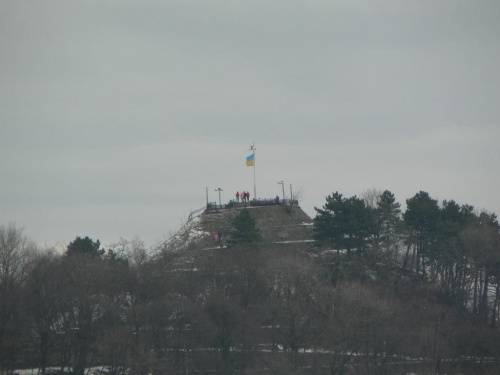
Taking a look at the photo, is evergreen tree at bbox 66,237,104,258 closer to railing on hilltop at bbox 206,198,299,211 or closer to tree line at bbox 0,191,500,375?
tree line at bbox 0,191,500,375

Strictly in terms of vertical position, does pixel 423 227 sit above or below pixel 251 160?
below

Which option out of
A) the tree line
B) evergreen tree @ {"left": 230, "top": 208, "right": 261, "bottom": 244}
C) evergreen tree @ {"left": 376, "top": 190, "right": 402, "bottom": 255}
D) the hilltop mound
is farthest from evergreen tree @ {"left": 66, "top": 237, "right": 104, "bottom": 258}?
evergreen tree @ {"left": 376, "top": 190, "right": 402, "bottom": 255}

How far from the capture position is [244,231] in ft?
271

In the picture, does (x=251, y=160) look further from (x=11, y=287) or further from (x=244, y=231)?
(x=11, y=287)

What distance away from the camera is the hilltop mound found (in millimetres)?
88812

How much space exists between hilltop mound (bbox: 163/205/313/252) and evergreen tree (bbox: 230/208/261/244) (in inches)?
59.5

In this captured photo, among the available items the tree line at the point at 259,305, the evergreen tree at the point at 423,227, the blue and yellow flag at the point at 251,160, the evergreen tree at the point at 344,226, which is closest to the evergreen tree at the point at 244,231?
the tree line at the point at 259,305

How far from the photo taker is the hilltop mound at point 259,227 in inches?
3497

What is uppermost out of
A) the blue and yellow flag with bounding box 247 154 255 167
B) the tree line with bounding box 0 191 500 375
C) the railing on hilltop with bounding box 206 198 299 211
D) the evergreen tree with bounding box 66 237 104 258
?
the blue and yellow flag with bounding box 247 154 255 167

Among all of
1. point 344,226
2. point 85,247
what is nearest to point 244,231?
point 344,226

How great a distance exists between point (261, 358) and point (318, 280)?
10539 mm

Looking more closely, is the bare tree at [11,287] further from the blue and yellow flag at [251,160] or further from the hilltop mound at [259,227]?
the blue and yellow flag at [251,160]

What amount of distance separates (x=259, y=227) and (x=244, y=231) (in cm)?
1078

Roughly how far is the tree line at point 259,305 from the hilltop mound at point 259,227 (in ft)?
16.1
